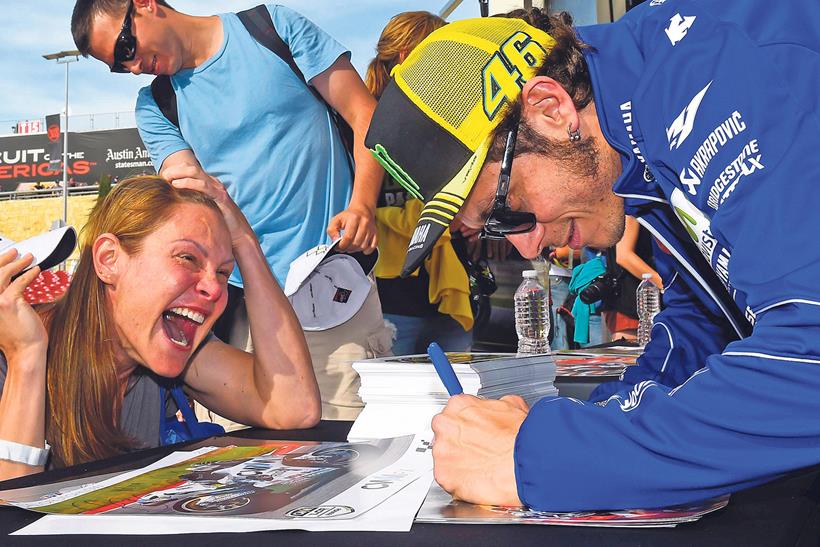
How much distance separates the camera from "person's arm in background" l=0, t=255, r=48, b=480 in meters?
1.28

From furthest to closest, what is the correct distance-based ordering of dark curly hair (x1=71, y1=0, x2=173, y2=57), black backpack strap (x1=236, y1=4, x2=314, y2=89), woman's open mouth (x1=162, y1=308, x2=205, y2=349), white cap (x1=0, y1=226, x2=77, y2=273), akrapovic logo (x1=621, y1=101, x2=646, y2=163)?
black backpack strap (x1=236, y1=4, x2=314, y2=89) → dark curly hair (x1=71, y1=0, x2=173, y2=57) → woman's open mouth (x1=162, y1=308, x2=205, y2=349) → white cap (x1=0, y1=226, x2=77, y2=273) → akrapovic logo (x1=621, y1=101, x2=646, y2=163)

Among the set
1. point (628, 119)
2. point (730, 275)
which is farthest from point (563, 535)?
point (628, 119)

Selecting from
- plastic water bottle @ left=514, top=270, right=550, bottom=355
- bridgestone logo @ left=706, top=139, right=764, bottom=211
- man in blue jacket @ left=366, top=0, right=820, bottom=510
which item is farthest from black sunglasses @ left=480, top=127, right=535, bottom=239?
plastic water bottle @ left=514, top=270, right=550, bottom=355

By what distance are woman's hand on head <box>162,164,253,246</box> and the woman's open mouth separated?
270mm

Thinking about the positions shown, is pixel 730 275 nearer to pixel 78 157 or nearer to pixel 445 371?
pixel 445 371

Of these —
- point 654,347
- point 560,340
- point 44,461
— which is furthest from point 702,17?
point 560,340

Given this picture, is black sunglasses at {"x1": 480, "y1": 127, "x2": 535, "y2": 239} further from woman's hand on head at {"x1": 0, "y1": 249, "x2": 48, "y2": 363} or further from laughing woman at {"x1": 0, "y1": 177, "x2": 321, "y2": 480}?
woman's hand on head at {"x1": 0, "y1": 249, "x2": 48, "y2": 363}

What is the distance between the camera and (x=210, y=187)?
70.4 inches

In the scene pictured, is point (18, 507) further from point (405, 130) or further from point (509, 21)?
point (509, 21)

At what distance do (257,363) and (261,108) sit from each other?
86 centimetres

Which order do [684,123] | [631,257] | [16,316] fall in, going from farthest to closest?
1. [631,257]
2. [16,316]
3. [684,123]

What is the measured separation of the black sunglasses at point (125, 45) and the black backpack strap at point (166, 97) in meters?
0.17

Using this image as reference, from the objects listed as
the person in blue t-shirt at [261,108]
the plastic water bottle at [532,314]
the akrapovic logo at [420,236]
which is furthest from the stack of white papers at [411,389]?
the plastic water bottle at [532,314]

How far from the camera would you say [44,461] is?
1.27 m
